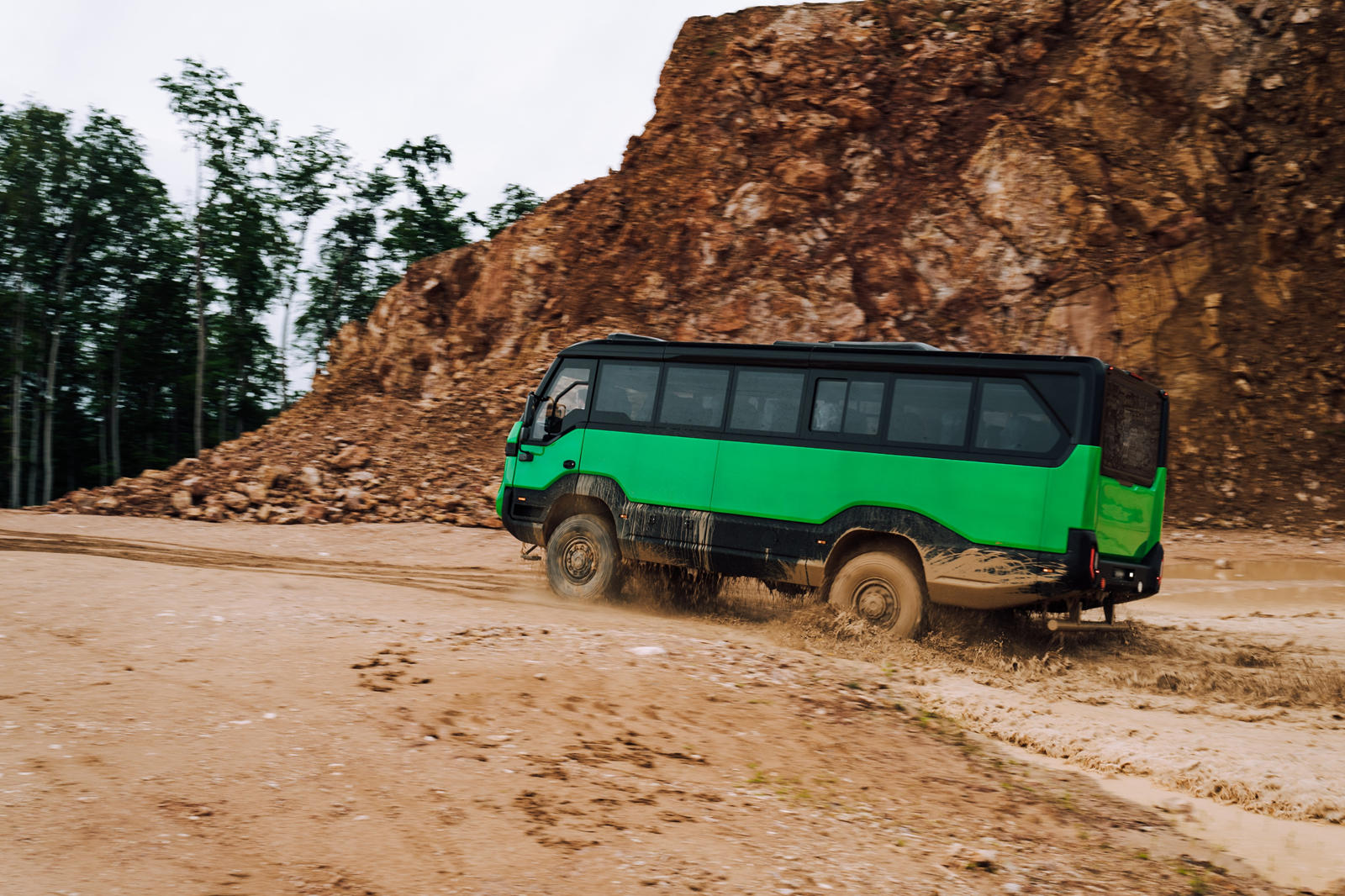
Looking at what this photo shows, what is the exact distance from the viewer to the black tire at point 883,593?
29.5 ft

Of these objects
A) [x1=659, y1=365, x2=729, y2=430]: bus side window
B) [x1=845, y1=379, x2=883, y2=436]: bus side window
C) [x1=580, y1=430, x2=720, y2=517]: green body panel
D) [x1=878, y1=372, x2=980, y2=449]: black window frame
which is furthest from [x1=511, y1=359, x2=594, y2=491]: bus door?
[x1=878, y1=372, x2=980, y2=449]: black window frame

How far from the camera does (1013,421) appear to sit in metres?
8.62

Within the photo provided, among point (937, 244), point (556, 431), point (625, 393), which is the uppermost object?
point (937, 244)

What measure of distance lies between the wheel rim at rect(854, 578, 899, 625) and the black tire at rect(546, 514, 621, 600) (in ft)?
9.02

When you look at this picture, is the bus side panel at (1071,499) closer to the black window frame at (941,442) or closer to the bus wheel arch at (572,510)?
the black window frame at (941,442)

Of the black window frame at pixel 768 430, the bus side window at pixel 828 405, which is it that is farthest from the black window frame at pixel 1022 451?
the black window frame at pixel 768 430

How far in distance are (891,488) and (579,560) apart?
3695mm

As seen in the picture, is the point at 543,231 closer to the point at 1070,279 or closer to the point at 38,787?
the point at 1070,279

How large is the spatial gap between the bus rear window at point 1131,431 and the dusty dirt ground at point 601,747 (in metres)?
1.76

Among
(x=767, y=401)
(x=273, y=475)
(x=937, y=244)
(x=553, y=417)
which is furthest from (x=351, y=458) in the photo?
(x=767, y=401)

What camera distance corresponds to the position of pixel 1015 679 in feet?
27.3

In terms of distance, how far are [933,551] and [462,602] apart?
15.8 feet

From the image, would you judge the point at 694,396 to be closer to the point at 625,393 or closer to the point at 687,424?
the point at 687,424

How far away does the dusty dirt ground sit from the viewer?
423cm
